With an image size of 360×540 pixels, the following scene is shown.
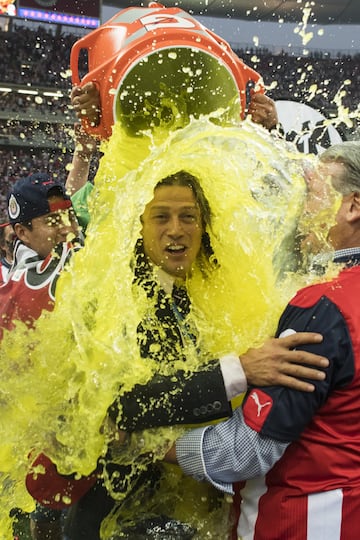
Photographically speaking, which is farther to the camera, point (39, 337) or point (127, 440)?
point (39, 337)

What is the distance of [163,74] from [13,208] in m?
1.48

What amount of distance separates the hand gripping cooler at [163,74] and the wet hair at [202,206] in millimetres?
144

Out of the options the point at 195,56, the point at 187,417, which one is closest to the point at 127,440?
the point at 187,417

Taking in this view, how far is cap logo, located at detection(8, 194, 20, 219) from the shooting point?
301 cm

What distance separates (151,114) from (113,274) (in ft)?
1.50

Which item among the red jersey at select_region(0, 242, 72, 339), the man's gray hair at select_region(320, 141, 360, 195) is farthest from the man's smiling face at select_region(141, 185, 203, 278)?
the red jersey at select_region(0, 242, 72, 339)

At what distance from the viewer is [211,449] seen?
5.07 feet

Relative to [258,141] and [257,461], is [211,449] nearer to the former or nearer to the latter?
[257,461]

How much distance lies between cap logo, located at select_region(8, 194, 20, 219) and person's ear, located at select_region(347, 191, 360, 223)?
5.78 ft

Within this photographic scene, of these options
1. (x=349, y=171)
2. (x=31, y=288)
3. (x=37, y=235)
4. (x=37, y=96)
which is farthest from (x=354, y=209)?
(x=37, y=96)

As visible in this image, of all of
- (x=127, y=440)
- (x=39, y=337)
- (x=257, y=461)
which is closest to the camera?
(x=257, y=461)

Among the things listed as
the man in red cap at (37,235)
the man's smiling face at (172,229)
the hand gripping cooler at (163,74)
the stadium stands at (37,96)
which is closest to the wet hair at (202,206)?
the man's smiling face at (172,229)

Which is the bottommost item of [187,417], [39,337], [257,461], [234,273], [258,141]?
[257,461]

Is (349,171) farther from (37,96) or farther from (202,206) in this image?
(37,96)
